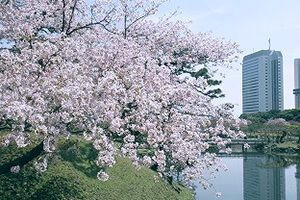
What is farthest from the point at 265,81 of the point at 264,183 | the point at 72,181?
the point at 72,181

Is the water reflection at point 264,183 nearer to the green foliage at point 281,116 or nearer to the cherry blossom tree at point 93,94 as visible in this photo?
the cherry blossom tree at point 93,94

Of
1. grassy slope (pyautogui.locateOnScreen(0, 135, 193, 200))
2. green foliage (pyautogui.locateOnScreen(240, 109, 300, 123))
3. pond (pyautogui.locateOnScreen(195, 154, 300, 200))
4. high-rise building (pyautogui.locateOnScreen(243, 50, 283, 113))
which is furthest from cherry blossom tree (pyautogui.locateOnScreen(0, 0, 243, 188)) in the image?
high-rise building (pyautogui.locateOnScreen(243, 50, 283, 113))

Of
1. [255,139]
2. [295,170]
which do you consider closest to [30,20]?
[295,170]

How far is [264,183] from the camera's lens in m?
34.2

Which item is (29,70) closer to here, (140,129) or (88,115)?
(88,115)

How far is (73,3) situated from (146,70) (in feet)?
11.8

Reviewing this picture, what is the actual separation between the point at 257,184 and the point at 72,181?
72.5 ft

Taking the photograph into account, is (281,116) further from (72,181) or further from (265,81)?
(72,181)

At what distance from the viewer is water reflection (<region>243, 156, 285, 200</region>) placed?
28.6 m

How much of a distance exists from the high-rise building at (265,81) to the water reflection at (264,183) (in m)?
87.2

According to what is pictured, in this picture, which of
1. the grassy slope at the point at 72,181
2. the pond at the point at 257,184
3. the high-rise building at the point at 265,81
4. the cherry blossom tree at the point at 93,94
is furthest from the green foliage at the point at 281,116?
the cherry blossom tree at the point at 93,94

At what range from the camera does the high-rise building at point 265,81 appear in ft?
427

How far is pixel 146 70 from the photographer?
12.2 meters

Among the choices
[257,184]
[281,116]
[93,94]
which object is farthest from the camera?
[281,116]
